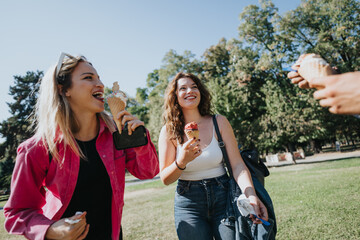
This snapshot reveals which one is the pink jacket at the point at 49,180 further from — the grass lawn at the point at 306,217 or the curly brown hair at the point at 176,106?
the grass lawn at the point at 306,217

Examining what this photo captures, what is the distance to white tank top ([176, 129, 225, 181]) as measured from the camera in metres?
2.53

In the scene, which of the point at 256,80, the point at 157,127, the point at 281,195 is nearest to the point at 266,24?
the point at 256,80

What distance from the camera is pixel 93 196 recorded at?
2.03m

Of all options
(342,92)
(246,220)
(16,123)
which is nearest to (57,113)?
(246,220)

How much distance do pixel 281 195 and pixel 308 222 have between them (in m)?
3.32

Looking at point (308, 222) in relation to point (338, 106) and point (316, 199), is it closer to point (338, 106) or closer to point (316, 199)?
point (316, 199)

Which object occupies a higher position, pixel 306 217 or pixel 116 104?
pixel 116 104

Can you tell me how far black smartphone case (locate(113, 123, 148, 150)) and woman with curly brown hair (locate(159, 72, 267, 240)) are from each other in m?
0.41

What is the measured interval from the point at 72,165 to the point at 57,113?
1.70 feet

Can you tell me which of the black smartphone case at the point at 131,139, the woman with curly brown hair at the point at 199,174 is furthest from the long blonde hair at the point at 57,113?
the woman with curly brown hair at the point at 199,174

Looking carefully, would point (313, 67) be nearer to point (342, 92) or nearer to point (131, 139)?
point (342, 92)

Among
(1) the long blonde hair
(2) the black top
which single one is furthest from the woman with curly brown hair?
(1) the long blonde hair

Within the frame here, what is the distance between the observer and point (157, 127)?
2783 centimetres

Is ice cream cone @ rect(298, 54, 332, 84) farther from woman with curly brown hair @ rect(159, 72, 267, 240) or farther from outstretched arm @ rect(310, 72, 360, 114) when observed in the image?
woman with curly brown hair @ rect(159, 72, 267, 240)
